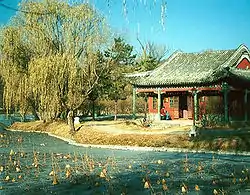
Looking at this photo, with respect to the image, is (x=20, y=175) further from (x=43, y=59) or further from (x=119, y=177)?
(x=43, y=59)

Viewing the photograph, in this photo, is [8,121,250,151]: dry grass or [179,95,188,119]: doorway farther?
[179,95,188,119]: doorway

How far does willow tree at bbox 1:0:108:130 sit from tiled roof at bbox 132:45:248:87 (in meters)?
4.33

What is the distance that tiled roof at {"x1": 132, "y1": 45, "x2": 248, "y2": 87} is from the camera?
26.8 m

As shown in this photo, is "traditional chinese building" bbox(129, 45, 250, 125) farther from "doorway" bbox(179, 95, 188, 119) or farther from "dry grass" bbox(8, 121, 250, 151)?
"dry grass" bbox(8, 121, 250, 151)

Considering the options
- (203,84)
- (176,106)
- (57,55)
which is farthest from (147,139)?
(176,106)

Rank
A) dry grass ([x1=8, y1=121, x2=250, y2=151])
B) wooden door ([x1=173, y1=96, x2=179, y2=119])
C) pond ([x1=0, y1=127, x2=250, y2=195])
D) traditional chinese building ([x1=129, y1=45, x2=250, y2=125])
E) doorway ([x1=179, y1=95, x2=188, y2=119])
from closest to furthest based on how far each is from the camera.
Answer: pond ([x1=0, y1=127, x2=250, y2=195]) < dry grass ([x1=8, y1=121, x2=250, y2=151]) < traditional chinese building ([x1=129, y1=45, x2=250, y2=125]) < doorway ([x1=179, y1=95, x2=188, y2=119]) < wooden door ([x1=173, y1=96, x2=179, y2=119])

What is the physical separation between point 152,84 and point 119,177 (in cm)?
1862

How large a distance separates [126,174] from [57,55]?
1638cm

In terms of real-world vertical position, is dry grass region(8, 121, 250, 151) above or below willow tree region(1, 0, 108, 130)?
below

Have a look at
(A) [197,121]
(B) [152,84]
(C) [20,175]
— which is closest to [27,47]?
(B) [152,84]

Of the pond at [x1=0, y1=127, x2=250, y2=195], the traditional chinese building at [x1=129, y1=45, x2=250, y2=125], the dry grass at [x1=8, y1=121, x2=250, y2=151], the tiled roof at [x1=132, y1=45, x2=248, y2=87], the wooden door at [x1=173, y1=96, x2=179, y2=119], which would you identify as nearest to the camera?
the pond at [x1=0, y1=127, x2=250, y2=195]

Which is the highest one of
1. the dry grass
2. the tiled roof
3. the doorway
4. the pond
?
the tiled roof

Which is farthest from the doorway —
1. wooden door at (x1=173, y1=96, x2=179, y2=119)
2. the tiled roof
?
the tiled roof

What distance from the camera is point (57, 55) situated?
1031 inches
